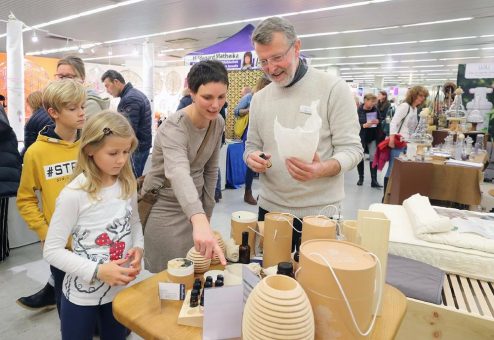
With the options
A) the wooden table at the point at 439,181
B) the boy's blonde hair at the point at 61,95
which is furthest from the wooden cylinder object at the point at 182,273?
the wooden table at the point at 439,181

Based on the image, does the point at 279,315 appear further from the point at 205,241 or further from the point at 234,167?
the point at 234,167

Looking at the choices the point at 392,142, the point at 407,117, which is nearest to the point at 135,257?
the point at 392,142

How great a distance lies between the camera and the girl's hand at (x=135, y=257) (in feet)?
4.03

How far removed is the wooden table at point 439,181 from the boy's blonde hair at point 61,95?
127 inches

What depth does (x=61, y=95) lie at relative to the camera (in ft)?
5.39

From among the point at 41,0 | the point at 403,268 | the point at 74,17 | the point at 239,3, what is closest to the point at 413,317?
the point at 403,268

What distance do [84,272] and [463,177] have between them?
367 cm

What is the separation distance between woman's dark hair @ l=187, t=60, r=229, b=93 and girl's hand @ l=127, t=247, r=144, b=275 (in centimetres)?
64

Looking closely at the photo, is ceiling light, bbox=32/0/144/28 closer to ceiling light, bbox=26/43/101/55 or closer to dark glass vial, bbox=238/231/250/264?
ceiling light, bbox=26/43/101/55

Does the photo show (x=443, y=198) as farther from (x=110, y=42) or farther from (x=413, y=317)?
(x=110, y=42)

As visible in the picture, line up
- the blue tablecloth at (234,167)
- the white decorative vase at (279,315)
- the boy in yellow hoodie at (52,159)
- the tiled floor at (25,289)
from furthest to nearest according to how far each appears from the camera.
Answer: the blue tablecloth at (234,167), the tiled floor at (25,289), the boy in yellow hoodie at (52,159), the white decorative vase at (279,315)

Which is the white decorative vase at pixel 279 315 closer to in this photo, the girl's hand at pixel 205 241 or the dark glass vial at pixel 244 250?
the girl's hand at pixel 205 241

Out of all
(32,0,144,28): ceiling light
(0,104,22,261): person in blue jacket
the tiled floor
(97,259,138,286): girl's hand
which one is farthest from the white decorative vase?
(32,0,144,28): ceiling light

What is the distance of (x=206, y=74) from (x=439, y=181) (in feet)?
10.7
